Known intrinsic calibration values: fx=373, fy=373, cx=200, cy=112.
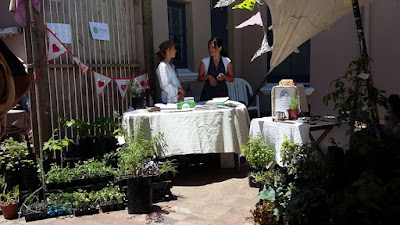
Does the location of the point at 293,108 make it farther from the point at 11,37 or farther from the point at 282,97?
the point at 11,37

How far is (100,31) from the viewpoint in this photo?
578cm

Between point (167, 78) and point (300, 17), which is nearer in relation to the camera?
point (300, 17)

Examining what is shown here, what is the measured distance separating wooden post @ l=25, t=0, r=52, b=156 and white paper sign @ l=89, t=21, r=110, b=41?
1.02 meters

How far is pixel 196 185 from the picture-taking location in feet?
15.5

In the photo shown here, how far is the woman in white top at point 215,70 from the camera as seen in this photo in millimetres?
5867

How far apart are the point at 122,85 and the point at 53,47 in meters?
1.32

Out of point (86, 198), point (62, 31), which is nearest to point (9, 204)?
point (86, 198)

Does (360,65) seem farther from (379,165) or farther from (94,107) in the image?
(94,107)

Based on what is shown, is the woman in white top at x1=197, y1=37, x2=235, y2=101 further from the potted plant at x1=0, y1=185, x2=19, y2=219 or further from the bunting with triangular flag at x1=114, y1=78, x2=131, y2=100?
the potted plant at x1=0, y1=185, x2=19, y2=219

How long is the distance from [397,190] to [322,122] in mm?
2026

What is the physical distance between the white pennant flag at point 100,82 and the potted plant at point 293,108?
2869 mm

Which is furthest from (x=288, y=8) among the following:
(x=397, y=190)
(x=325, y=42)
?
(x=325, y=42)

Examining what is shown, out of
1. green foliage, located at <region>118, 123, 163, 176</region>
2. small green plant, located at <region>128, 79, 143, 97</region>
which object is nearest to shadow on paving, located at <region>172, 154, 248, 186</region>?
green foliage, located at <region>118, 123, 163, 176</region>

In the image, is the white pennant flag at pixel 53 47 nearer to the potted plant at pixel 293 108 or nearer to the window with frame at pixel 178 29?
the window with frame at pixel 178 29
